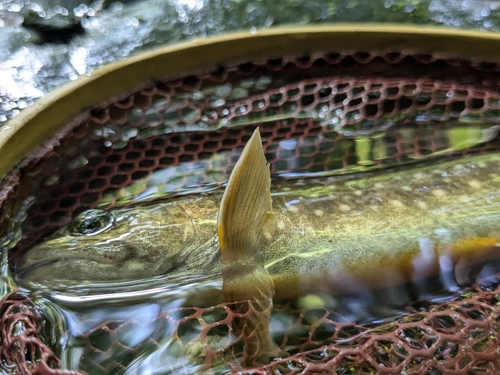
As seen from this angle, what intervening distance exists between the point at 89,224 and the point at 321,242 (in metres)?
0.77

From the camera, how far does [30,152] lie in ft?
5.17

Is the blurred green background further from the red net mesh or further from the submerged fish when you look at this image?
the red net mesh

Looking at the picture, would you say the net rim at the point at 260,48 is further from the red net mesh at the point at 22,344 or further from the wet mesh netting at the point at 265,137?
the red net mesh at the point at 22,344

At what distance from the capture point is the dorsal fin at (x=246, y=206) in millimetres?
1307

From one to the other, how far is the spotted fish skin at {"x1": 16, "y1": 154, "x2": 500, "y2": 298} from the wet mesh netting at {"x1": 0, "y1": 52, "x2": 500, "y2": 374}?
0.13 metres

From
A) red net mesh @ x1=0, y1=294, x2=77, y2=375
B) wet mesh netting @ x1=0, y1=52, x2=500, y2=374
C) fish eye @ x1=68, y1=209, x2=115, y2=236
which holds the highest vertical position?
wet mesh netting @ x1=0, y1=52, x2=500, y2=374

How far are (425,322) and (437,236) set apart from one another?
Answer: 14.2 inches

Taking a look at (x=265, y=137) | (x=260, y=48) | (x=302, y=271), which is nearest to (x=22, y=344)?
(x=302, y=271)

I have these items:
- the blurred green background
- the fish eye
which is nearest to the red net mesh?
the fish eye

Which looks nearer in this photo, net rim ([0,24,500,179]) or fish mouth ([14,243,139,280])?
fish mouth ([14,243,139,280])

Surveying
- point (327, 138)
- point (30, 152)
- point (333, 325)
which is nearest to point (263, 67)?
point (327, 138)

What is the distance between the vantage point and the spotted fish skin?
1449 millimetres

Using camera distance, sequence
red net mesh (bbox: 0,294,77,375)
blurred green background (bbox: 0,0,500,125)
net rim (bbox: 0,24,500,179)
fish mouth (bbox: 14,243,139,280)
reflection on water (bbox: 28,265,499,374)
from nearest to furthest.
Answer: red net mesh (bbox: 0,294,77,375), reflection on water (bbox: 28,265,499,374), fish mouth (bbox: 14,243,139,280), net rim (bbox: 0,24,500,179), blurred green background (bbox: 0,0,500,125)

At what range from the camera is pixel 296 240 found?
154 cm
